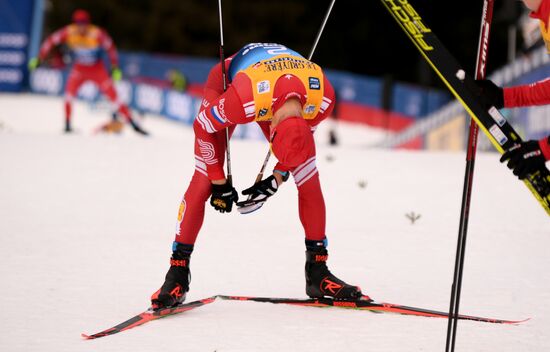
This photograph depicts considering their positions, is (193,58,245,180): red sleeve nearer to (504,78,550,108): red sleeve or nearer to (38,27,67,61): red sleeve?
(504,78,550,108): red sleeve

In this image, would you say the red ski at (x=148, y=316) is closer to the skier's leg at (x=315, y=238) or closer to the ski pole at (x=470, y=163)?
the skier's leg at (x=315, y=238)

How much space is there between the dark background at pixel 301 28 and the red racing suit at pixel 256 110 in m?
25.3

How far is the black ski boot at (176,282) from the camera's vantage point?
535 centimetres

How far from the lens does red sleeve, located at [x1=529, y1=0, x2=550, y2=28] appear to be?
4648 mm

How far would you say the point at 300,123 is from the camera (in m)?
5.12

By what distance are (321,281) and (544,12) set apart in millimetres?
1941

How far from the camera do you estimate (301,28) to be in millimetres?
40688

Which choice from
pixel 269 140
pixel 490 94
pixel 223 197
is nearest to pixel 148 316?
pixel 223 197

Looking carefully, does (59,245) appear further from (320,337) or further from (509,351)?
(509,351)

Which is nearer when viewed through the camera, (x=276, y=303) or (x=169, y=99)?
(x=276, y=303)

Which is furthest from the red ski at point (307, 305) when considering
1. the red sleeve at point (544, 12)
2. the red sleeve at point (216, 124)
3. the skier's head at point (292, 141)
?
the red sleeve at point (544, 12)

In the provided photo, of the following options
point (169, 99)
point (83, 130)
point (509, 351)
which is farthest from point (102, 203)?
point (169, 99)

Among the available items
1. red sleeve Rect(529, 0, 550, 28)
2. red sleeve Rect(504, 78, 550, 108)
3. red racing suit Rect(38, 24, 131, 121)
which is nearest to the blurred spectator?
red racing suit Rect(38, 24, 131, 121)

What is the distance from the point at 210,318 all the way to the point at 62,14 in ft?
132
